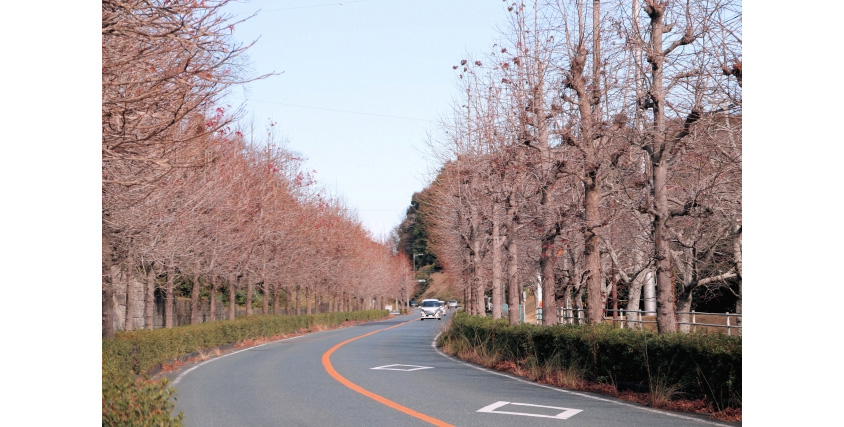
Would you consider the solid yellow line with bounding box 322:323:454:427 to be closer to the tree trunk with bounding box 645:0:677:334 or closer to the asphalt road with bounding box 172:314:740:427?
Answer: the asphalt road with bounding box 172:314:740:427

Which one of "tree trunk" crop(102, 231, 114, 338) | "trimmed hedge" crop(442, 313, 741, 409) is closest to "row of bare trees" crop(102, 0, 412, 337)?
"tree trunk" crop(102, 231, 114, 338)

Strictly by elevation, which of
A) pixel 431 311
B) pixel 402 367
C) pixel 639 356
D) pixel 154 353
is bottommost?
pixel 431 311

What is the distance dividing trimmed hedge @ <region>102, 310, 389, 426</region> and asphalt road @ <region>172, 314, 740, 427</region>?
1.02 meters

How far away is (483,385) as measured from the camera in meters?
15.5

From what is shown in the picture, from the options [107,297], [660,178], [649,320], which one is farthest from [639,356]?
[649,320]

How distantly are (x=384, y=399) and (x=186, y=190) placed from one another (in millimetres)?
9054

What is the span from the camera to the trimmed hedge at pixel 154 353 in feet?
22.2

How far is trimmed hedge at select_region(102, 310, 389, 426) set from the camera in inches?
266

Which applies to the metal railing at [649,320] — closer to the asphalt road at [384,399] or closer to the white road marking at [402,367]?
the asphalt road at [384,399]

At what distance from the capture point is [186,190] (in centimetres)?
1989

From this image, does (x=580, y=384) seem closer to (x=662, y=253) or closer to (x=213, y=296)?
(x=662, y=253)

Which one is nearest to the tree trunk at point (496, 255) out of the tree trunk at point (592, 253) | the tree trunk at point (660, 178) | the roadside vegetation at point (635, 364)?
the roadside vegetation at point (635, 364)

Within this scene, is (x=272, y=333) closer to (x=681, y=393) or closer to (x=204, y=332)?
(x=204, y=332)

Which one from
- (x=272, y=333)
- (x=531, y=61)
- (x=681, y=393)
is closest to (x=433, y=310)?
(x=272, y=333)
